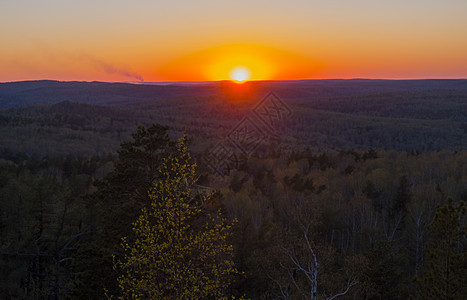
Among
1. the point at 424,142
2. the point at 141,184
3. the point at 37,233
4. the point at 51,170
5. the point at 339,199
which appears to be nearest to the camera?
the point at 141,184

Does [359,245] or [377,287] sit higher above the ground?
[377,287]

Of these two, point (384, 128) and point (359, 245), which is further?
point (384, 128)

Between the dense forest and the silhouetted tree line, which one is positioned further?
the silhouetted tree line

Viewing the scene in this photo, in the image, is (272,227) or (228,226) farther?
(272,227)

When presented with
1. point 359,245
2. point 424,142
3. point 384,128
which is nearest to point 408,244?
point 359,245

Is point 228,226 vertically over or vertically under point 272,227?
over

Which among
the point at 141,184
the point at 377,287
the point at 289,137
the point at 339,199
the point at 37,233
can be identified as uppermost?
the point at 141,184

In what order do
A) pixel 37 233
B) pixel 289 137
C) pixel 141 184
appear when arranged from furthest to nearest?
pixel 289 137, pixel 37 233, pixel 141 184

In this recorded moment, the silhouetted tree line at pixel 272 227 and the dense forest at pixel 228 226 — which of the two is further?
the silhouetted tree line at pixel 272 227

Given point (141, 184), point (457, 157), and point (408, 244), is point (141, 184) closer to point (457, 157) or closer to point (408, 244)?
point (408, 244)

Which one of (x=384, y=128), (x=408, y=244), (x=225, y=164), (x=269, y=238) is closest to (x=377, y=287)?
(x=269, y=238)

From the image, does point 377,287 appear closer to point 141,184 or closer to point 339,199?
point 141,184

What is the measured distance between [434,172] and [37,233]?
216 ft

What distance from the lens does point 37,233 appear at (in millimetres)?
26234
